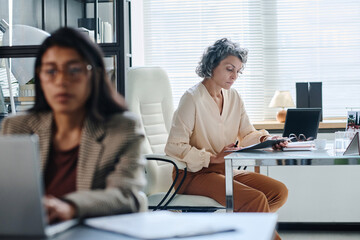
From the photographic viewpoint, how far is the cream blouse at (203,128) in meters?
2.91

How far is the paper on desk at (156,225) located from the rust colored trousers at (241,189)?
5.28 ft

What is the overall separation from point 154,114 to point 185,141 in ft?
1.29

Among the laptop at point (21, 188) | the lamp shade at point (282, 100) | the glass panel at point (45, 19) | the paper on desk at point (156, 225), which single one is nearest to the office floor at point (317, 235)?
the lamp shade at point (282, 100)

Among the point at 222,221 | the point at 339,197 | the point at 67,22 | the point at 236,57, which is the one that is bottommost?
the point at 339,197

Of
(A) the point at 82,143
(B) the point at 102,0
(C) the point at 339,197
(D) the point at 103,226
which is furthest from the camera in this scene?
(C) the point at 339,197

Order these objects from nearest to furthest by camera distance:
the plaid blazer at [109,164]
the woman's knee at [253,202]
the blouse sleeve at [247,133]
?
the plaid blazer at [109,164] < the woman's knee at [253,202] < the blouse sleeve at [247,133]

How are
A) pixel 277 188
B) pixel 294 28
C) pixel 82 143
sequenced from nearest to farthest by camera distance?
pixel 82 143, pixel 277 188, pixel 294 28

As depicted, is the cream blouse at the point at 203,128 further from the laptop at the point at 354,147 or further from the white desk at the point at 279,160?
the laptop at the point at 354,147

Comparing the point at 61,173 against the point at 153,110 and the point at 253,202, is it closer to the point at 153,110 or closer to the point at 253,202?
the point at 253,202

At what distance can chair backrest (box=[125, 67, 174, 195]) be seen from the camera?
314cm

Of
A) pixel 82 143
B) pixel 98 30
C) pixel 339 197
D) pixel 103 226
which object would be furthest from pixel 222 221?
pixel 339 197

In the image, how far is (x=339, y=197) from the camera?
13.9ft

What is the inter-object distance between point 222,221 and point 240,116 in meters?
2.13

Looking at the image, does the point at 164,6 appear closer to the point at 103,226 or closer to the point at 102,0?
the point at 102,0
